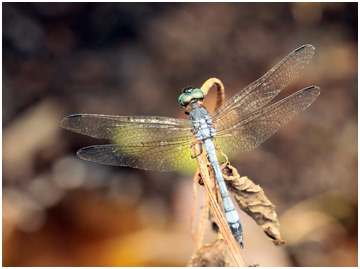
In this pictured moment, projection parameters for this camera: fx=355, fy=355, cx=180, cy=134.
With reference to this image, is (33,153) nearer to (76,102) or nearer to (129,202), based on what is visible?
(76,102)

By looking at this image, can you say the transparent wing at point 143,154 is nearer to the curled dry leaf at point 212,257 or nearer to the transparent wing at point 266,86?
the transparent wing at point 266,86

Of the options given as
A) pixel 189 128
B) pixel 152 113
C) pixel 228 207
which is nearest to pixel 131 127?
pixel 189 128


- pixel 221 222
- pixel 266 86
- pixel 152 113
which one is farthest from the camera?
pixel 152 113

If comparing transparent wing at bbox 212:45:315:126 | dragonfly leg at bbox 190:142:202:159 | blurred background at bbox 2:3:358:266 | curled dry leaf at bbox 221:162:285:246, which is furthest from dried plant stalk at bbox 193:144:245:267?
blurred background at bbox 2:3:358:266

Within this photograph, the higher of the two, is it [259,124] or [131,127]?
[131,127]

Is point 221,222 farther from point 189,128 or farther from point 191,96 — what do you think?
point 191,96

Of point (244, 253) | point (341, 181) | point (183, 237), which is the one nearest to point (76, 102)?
point (183, 237)

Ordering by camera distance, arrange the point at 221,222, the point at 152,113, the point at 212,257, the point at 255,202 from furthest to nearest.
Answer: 1. the point at 152,113
2. the point at 212,257
3. the point at 255,202
4. the point at 221,222
